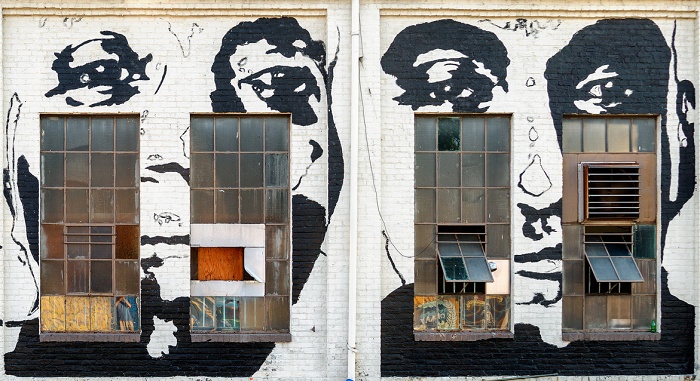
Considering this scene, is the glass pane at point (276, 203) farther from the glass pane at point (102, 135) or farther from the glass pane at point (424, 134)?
the glass pane at point (102, 135)

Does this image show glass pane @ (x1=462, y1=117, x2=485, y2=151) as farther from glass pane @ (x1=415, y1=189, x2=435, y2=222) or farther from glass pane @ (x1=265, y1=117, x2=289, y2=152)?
glass pane @ (x1=265, y1=117, x2=289, y2=152)

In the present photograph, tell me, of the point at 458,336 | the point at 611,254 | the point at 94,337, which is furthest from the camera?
the point at 611,254

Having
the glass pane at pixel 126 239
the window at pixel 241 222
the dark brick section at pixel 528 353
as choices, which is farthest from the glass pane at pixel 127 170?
the dark brick section at pixel 528 353

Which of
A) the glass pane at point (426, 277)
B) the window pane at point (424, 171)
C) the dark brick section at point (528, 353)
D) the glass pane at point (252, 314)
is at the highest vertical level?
the window pane at point (424, 171)

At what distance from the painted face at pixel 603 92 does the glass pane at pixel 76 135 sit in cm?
656

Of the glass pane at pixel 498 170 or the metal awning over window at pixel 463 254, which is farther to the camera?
the glass pane at pixel 498 170

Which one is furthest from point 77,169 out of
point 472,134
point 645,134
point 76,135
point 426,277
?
point 645,134

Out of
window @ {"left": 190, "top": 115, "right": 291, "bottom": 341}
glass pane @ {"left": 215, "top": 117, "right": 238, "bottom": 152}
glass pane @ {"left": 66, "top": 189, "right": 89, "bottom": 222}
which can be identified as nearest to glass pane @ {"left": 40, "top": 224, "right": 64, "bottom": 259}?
glass pane @ {"left": 66, "top": 189, "right": 89, "bottom": 222}

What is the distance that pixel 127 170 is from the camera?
7848 mm

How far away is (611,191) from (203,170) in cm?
546

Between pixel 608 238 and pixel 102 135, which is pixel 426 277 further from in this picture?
pixel 102 135

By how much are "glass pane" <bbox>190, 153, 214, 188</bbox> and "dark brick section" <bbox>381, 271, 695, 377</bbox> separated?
2.85m

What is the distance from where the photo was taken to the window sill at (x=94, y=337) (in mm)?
7715

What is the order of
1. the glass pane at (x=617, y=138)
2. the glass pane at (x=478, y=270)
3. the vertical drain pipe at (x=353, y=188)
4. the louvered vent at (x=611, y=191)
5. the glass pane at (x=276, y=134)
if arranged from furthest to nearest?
the glass pane at (x=617, y=138) < the glass pane at (x=276, y=134) < the louvered vent at (x=611, y=191) < the glass pane at (x=478, y=270) < the vertical drain pipe at (x=353, y=188)
